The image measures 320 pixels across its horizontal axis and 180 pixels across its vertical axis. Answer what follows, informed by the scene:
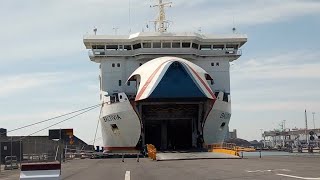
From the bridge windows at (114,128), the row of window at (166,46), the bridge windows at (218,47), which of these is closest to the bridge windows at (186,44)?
the row of window at (166,46)

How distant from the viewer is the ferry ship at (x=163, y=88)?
39.4 metres

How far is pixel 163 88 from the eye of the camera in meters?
38.9

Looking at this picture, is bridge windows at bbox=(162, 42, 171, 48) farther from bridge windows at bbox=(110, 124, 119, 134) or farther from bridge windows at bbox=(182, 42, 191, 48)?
bridge windows at bbox=(110, 124, 119, 134)

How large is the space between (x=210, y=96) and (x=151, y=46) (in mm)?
11136

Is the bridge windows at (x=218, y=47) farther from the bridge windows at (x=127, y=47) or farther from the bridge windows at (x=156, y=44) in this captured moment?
the bridge windows at (x=127, y=47)

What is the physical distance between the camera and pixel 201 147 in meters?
43.1

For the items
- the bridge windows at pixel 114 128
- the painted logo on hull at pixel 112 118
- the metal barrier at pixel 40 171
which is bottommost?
the metal barrier at pixel 40 171

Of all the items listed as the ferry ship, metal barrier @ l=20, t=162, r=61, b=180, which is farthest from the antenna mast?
metal barrier @ l=20, t=162, r=61, b=180

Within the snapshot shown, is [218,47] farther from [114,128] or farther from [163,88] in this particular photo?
[114,128]

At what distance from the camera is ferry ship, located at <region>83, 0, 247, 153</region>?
129ft

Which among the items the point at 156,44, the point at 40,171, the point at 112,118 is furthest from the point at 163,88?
the point at 40,171

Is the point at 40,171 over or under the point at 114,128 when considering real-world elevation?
under

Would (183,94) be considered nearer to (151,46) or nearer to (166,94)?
(166,94)

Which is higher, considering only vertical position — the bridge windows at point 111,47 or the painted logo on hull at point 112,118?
the bridge windows at point 111,47
